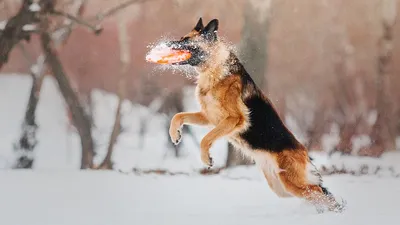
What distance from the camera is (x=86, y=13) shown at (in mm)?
1937

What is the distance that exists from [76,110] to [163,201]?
44 centimetres

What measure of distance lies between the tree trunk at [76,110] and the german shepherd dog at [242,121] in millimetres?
353

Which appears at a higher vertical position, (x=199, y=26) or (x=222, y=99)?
(x=199, y=26)

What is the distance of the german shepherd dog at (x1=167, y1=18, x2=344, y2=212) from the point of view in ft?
5.87

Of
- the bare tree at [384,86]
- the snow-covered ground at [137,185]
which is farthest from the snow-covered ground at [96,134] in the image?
the bare tree at [384,86]

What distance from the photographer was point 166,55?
186 cm

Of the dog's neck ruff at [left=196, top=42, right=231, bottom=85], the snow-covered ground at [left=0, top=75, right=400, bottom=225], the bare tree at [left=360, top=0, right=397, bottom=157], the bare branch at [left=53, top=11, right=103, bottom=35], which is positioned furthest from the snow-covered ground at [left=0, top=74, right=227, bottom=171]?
the bare tree at [left=360, top=0, right=397, bottom=157]

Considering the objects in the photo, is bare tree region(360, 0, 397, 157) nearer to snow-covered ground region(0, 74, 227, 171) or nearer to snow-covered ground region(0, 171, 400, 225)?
snow-covered ground region(0, 171, 400, 225)

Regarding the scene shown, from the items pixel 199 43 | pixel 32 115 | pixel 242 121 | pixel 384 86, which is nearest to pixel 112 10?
pixel 199 43

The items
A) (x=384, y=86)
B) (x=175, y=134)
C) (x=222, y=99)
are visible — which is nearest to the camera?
(x=222, y=99)

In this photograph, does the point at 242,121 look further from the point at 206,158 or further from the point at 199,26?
the point at 199,26

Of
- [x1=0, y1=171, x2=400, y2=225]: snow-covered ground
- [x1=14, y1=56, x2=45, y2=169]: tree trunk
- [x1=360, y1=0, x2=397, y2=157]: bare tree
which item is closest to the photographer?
[x1=0, y1=171, x2=400, y2=225]: snow-covered ground

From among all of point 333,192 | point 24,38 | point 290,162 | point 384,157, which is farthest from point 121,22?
point 384,157

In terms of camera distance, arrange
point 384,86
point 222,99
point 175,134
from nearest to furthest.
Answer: point 222,99 → point 175,134 → point 384,86
